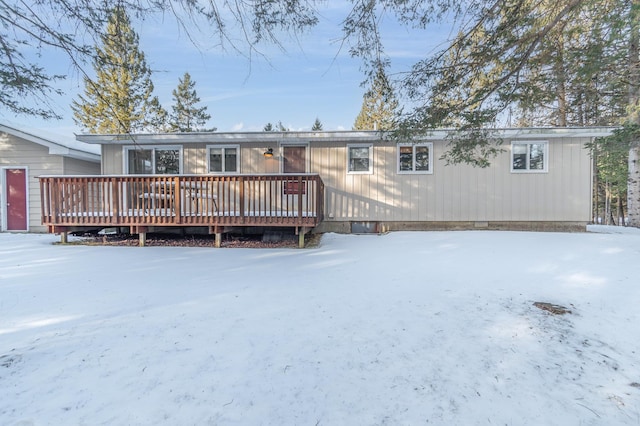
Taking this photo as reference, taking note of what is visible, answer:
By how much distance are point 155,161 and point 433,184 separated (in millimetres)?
8211

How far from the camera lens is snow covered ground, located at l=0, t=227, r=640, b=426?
1.65m

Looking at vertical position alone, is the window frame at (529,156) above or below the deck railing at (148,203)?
above

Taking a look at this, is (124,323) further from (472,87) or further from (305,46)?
(472,87)

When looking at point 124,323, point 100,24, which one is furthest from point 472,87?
point 124,323

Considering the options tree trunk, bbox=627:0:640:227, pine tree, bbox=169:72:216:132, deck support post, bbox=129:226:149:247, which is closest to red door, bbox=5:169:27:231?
deck support post, bbox=129:226:149:247

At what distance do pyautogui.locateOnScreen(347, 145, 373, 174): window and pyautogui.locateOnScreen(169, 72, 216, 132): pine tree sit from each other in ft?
58.6

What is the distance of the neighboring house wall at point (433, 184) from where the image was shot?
8047mm

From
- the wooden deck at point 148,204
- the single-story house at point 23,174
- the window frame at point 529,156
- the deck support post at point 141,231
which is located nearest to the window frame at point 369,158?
the wooden deck at point 148,204

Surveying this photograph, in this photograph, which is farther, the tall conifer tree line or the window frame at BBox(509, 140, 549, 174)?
the tall conifer tree line

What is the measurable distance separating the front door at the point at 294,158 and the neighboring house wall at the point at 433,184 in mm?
175

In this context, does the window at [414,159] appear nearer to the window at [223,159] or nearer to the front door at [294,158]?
the front door at [294,158]

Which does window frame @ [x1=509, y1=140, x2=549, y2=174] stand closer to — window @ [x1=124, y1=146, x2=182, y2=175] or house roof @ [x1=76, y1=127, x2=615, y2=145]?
house roof @ [x1=76, y1=127, x2=615, y2=145]

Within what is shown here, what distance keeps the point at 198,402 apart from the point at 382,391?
3.59ft

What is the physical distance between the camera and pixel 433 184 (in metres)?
8.35
